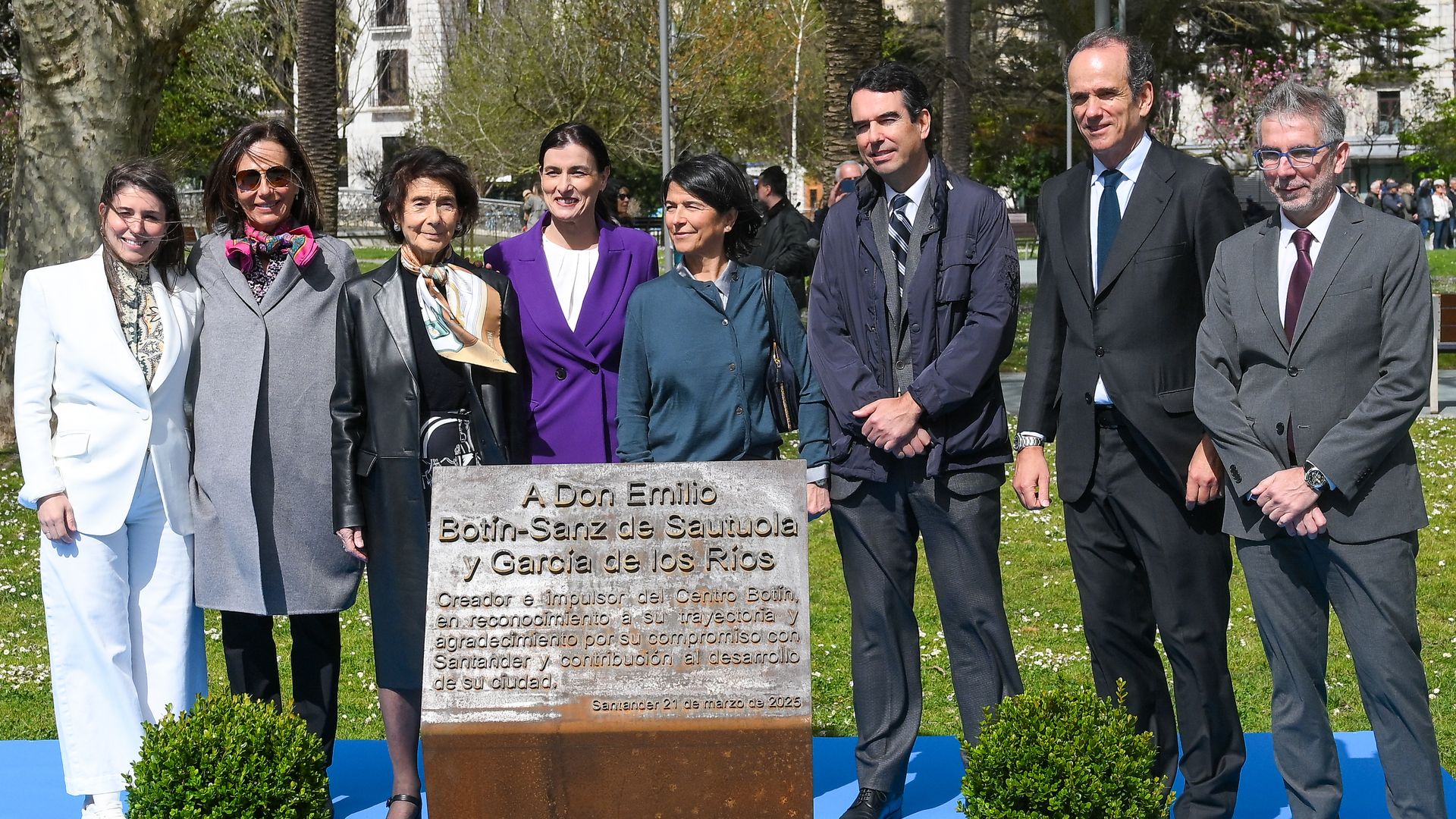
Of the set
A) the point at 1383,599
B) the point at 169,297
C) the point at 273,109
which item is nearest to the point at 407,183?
the point at 169,297

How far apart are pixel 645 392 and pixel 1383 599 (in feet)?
7.21

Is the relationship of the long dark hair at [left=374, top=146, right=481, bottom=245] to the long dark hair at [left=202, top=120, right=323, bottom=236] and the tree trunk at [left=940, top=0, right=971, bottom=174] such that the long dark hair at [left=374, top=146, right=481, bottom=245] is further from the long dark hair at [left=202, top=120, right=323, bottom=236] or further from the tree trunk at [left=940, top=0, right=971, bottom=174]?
the tree trunk at [left=940, top=0, right=971, bottom=174]

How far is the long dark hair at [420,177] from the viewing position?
15.4ft

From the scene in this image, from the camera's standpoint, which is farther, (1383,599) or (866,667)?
(866,667)

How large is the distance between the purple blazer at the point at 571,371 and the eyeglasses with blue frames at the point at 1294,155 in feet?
6.48

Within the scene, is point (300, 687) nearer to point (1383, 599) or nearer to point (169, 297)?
point (169, 297)

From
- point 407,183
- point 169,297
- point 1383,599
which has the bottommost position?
point 1383,599

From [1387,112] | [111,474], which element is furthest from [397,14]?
[111,474]

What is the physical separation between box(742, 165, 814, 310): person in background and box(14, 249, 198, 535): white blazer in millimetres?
7132

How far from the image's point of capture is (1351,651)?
4215 mm

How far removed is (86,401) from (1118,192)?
320 centimetres

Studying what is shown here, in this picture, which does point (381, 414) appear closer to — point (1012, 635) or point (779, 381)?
point (779, 381)

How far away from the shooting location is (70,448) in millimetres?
4621

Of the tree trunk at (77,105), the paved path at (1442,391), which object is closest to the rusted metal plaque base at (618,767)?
the tree trunk at (77,105)
